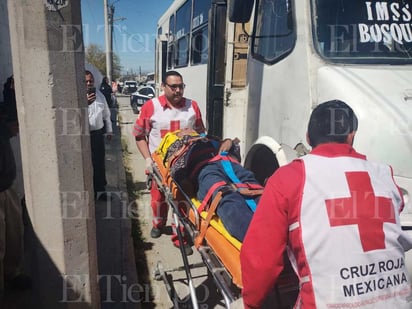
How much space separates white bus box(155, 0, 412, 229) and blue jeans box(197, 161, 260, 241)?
1.43ft

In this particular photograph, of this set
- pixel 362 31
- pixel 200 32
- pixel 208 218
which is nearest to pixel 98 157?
pixel 200 32

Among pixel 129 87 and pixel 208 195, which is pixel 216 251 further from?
pixel 129 87

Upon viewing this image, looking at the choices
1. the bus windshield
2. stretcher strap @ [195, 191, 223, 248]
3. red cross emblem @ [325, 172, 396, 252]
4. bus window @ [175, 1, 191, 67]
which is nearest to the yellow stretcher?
stretcher strap @ [195, 191, 223, 248]

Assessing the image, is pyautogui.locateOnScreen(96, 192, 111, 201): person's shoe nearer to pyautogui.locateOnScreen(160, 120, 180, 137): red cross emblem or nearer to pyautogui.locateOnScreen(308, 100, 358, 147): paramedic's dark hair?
pyautogui.locateOnScreen(160, 120, 180, 137): red cross emblem

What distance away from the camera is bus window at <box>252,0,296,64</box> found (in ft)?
9.75

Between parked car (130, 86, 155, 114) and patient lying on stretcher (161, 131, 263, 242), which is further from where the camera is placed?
parked car (130, 86, 155, 114)

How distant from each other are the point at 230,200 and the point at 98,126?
303 centimetres

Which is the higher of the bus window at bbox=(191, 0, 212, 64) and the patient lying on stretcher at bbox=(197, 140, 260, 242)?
the bus window at bbox=(191, 0, 212, 64)

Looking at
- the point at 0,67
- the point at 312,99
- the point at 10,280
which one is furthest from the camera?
the point at 0,67

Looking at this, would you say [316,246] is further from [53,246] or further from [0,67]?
[0,67]

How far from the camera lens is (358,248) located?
1.46 m

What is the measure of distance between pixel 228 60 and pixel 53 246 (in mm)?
2929

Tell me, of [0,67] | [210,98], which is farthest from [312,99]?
[0,67]

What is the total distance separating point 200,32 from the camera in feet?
20.7
